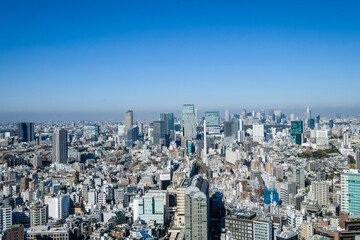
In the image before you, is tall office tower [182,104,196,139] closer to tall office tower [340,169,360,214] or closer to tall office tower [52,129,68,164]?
tall office tower [52,129,68,164]

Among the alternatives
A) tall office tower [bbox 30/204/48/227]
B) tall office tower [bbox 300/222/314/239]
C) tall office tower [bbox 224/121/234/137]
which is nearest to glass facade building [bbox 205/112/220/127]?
tall office tower [bbox 224/121/234/137]

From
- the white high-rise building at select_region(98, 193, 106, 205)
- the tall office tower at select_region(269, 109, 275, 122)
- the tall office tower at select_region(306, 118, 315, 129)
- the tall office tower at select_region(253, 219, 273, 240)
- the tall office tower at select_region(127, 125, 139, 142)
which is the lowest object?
the white high-rise building at select_region(98, 193, 106, 205)

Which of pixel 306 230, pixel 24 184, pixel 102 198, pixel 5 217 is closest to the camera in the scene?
pixel 306 230

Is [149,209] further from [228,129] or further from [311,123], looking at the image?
[311,123]

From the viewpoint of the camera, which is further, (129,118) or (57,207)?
(129,118)

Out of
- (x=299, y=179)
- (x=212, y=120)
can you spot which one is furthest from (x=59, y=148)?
(x=212, y=120)
